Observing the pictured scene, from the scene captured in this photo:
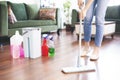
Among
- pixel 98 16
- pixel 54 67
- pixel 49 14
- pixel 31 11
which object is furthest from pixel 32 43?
pixel 31 11

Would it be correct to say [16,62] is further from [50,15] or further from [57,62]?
[50,15]

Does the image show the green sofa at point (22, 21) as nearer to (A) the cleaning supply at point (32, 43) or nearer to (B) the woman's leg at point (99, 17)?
(A) the cleaning supply at point (32, 43)

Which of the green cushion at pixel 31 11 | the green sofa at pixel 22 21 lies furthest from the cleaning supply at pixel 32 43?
the green cushion at pixel 31 11

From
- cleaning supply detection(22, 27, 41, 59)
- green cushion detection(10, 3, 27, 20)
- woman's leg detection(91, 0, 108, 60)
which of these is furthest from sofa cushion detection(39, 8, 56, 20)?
woman's leg detection(91, 0, 108, 60)

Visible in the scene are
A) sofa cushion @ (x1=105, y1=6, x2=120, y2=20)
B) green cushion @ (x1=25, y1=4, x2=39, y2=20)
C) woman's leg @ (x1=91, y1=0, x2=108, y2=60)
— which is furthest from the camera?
sofa cushion @ (x1=105, y1=6, x2=120, y2=20)

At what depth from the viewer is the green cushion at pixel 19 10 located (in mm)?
3773

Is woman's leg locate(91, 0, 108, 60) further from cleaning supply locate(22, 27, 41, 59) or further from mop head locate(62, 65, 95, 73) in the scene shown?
cleaning supply locate(22, 27, 41, 59)

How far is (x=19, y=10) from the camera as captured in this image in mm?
3875

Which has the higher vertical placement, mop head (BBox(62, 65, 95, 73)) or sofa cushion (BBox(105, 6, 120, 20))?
sofa cushion (BBox(105, 6, 120, 20))

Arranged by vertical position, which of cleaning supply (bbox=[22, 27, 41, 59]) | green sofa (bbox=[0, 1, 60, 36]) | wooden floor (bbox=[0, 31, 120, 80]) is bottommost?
wooden floor (bbox=[0, 31, 120, 80])

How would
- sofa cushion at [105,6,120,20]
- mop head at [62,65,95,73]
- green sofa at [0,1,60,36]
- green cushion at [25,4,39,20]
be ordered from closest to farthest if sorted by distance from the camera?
1. mop head at [62,65,95,73]
2. green sofa at [0,1,60,36]
3. green cushion at [25,4,39,20]
4. sofa cushion at [105,6,120,20]

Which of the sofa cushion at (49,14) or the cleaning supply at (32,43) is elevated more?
the sofa cushion at (49,14)

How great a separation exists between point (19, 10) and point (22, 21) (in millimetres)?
540

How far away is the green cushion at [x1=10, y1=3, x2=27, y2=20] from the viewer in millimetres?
3773
